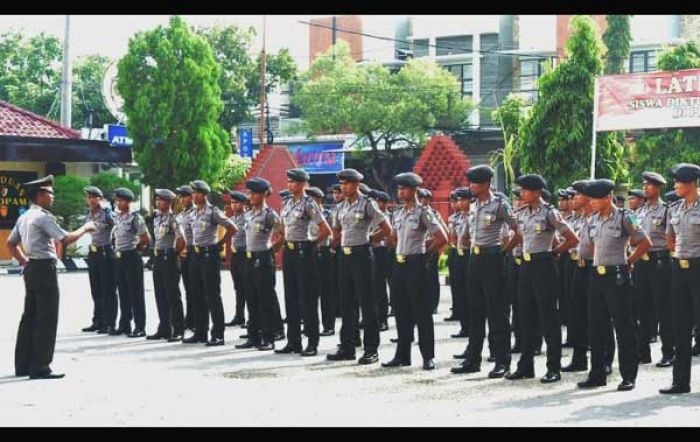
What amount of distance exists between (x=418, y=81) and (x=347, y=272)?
34118mm

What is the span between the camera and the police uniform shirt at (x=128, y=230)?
14609 mm

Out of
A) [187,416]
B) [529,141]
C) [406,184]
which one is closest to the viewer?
[187,416]

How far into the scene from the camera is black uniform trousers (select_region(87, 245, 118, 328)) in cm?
1519

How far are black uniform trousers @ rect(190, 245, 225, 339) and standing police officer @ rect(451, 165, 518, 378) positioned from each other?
3590mm

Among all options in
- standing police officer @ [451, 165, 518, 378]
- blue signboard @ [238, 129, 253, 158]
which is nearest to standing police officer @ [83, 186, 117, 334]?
standing police officer @ [451, 165, 518, 378]

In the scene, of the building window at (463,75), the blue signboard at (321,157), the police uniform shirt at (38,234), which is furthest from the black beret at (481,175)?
the building window at (463,75)

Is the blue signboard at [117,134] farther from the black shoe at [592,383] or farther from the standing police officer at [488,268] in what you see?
the black shoe at [592,383]

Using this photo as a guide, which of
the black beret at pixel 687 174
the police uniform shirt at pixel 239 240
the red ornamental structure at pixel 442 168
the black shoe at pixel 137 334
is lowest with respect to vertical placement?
the black shoe at pixel 137 334

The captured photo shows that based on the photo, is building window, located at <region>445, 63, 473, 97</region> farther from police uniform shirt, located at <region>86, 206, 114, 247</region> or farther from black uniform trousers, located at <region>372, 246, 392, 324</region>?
police uniform shirt, located at <region>86, 206, 114, 247</region>

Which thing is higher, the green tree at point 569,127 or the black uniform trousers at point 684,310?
the green tree at point 569,127

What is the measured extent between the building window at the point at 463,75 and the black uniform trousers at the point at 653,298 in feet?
125
